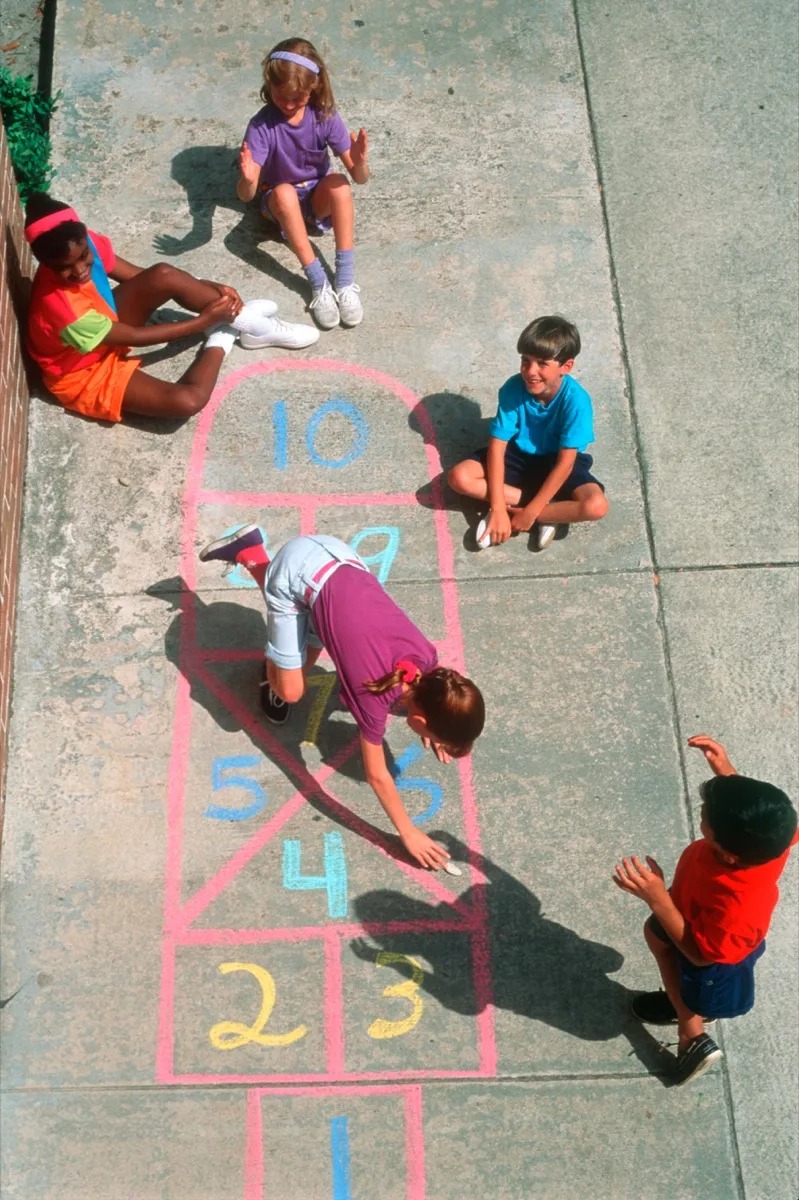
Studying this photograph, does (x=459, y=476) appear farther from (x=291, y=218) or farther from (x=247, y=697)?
(x=291, y=218)

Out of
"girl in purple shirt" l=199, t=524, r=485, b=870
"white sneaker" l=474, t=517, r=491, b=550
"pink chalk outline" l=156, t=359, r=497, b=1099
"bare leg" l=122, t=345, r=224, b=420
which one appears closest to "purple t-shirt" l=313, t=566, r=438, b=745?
"girl in purple shirt" l=199, t=524, r=485, b=870

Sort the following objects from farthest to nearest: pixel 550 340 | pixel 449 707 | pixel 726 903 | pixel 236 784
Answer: pixel 550 340
pixel 236 784
pixel 449 707
pixel 726 903

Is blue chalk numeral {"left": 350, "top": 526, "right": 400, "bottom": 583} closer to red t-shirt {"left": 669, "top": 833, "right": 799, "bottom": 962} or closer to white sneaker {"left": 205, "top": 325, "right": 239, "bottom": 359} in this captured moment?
white sneaker {"left": 205, "top": 325, "right": 239, "bottom": 359}

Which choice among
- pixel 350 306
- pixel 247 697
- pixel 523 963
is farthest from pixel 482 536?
pixel 523 963

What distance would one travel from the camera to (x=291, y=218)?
5.83 meters

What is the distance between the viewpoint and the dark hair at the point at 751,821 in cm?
357

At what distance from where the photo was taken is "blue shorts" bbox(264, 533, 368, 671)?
4465 mm

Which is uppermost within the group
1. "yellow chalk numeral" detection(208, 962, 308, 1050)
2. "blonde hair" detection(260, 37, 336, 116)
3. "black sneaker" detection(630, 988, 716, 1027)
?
"blonde hair" detection(260, 37, 336, 116)

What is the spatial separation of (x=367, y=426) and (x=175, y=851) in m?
2.09

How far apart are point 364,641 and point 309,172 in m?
2.71

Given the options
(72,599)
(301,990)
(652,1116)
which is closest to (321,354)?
(72,599)

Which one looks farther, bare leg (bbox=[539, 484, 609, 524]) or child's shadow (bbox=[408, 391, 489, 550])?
child's shadow (bbox=[408, 391, 489, 550])

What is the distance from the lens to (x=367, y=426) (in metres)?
5.59

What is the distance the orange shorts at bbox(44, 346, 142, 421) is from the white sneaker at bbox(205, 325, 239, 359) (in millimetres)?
391
